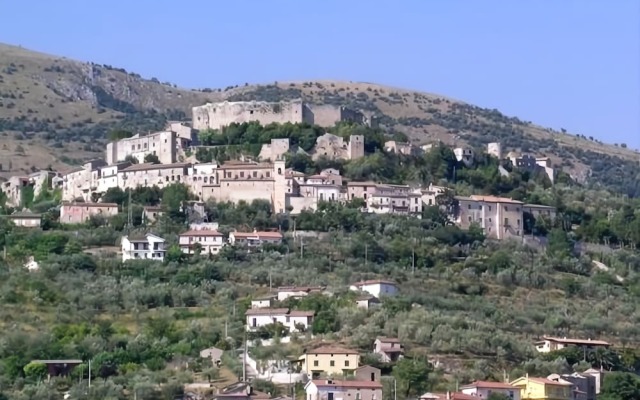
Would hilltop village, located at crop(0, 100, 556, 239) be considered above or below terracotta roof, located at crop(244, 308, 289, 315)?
above

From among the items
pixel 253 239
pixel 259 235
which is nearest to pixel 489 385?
pixel 253 239

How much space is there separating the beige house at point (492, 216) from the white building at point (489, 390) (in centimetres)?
2101

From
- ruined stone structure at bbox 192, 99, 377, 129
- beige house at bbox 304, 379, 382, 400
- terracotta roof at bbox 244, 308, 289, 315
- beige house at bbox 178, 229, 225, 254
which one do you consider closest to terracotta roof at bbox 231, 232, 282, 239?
beige house at bbox 178, 229, 225, 254

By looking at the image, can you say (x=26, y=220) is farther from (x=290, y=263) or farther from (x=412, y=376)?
(x=412, y=376)

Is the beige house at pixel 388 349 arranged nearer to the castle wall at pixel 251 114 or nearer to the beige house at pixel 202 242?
the beige house at pixel 202 242

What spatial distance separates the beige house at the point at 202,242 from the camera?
65.9 meters

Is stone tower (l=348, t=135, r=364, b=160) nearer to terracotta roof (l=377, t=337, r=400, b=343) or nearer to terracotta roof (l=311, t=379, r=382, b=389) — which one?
terracotta roof (l=377, t=337, r=400, b=343)

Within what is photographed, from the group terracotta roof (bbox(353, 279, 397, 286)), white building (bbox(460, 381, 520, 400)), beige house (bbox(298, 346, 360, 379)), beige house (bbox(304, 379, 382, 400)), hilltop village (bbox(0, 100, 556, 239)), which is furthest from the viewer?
hilltop village (bbox(0, 100, 556, 239))

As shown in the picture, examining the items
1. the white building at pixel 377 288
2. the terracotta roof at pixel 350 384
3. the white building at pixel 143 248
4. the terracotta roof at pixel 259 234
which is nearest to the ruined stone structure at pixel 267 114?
the terracotta roof at pixel 259 234

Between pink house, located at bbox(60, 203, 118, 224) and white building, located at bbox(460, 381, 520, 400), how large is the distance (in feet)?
74.9

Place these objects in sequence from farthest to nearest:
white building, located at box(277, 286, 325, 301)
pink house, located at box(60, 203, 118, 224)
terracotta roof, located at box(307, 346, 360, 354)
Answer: pink house, located at box(60, 203, 118, 224)
white building, located at box(277, 286, 325, 301)
terracotta roof, located at box(307, 346, 360, 354)

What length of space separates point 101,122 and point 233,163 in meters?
33.3

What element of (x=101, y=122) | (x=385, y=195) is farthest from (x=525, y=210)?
(x=101, y=122)

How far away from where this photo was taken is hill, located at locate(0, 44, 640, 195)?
100375mm
